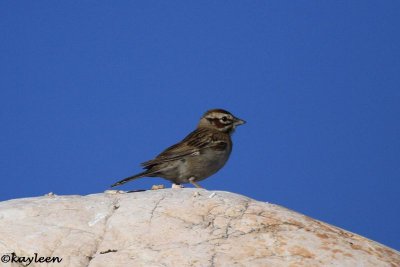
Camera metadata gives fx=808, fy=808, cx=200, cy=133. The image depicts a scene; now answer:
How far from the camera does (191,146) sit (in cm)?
1436

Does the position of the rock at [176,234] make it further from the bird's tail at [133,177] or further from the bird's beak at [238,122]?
the bird's beak at [238,122]

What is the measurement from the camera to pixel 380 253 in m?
9.95


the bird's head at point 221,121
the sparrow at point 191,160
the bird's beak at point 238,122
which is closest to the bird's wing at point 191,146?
the sparrow at point 191,160

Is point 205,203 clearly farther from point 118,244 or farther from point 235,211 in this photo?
point 118,244

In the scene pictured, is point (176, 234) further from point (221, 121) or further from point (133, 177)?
point (221, 121)

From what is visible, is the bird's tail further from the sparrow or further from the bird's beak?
the bird's beak

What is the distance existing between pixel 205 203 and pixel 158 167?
12.7 feet

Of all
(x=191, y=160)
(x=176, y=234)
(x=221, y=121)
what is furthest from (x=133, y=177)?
(x=176, y=234)

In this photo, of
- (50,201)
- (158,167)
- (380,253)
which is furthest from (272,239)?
(158,167)

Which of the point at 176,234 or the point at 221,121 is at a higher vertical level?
the point at 221,121

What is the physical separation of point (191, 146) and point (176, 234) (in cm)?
498

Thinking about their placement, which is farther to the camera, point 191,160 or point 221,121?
point 221,121

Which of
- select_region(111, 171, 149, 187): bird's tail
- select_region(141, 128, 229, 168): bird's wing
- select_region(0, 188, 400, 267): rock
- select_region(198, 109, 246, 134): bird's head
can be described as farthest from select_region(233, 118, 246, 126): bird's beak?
select_region(0, 188, 400, 267): rock

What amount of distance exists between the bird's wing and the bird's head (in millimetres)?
483
